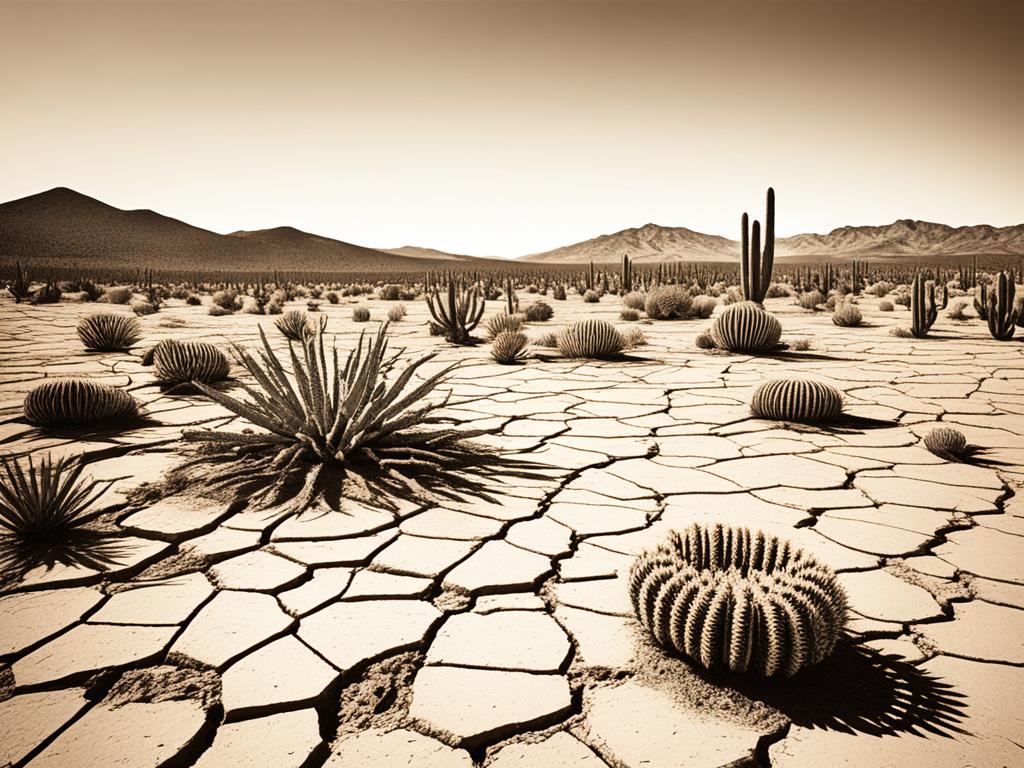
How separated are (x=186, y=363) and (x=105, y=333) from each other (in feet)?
12.6

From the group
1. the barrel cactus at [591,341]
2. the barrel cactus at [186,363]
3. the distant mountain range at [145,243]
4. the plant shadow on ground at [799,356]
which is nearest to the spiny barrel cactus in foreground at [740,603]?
the barrel cactus at [186,363]

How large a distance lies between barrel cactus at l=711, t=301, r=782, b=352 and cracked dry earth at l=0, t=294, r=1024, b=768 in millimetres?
4529

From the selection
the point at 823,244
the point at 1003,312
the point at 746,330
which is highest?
the point at 823,244

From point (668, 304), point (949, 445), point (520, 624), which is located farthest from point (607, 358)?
point (520, 624)

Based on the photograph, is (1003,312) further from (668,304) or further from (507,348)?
(507,348)

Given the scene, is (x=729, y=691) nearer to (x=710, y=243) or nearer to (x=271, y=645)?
(x=271, y=645)

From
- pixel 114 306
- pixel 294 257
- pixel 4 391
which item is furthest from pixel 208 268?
pixel 4 391

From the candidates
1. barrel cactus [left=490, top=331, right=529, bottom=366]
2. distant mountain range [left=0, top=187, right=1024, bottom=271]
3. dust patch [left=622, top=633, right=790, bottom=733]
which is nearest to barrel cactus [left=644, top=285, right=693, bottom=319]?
barrel cactus [left=490, top=331, right=529, bottom=366]

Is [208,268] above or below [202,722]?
above

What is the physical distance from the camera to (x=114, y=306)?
64.1 ft

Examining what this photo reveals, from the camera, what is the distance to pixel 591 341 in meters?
9.41

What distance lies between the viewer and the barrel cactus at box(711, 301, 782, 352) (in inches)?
383

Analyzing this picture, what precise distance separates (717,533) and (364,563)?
5.38 feet

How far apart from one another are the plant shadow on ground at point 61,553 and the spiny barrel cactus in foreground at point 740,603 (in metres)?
2.52
